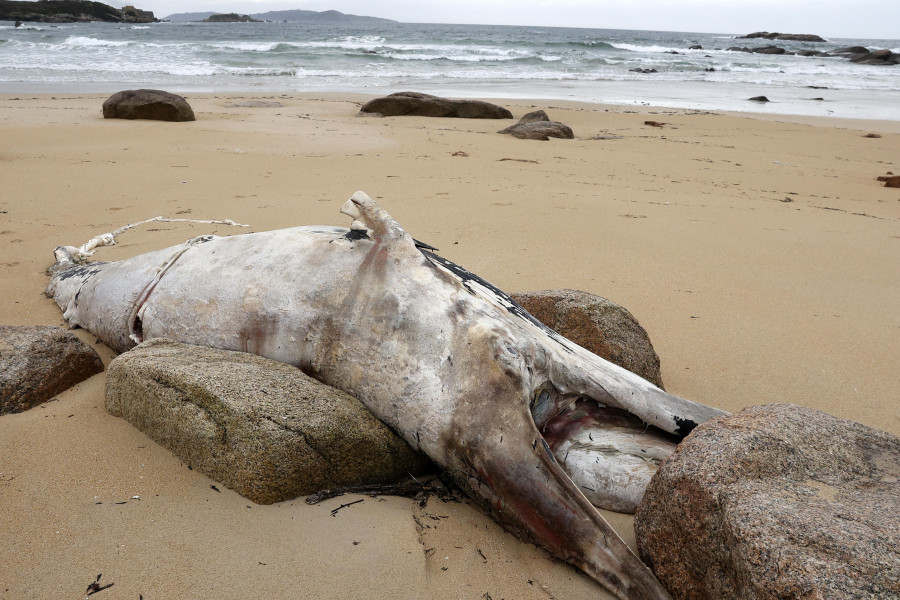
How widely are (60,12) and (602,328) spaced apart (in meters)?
71.8

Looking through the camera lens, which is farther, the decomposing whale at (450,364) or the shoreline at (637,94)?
the shoreline at (637,94)

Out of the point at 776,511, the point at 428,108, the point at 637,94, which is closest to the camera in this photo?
the point at 776,511

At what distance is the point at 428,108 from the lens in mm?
12789

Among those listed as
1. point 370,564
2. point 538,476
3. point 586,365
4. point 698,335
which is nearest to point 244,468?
point 370,564

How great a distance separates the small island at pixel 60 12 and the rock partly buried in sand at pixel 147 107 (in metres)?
56.9

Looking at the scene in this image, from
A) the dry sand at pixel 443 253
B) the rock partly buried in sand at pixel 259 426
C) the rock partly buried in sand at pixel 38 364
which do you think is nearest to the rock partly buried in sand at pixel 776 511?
the dry sand at pixel 443 253

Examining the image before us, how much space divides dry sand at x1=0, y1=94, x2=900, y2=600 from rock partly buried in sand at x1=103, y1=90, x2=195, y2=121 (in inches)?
17.2

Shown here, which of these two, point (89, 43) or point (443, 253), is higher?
point (89, 43)

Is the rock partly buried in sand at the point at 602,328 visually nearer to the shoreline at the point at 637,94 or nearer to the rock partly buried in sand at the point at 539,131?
the rock partly buried in sand at the point at 539,131

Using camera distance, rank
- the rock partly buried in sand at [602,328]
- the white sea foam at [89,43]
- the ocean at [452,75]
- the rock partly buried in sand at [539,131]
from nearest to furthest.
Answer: the rock partly buried in sand at [602,328], the rock partly buried in sand at [539,131], the ocean at [452,75], the white sea foam at [89,43]

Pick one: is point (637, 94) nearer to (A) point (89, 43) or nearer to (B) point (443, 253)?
(B) point (443, 253)

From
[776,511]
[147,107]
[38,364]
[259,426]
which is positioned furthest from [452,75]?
[776,511]

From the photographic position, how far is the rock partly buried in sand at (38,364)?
2426mm

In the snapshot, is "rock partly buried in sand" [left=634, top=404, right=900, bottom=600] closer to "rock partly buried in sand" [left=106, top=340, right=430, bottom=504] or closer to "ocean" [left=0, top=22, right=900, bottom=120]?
"rock partly buried in sand" [left=106, top=340, right=430, bottom=504]
